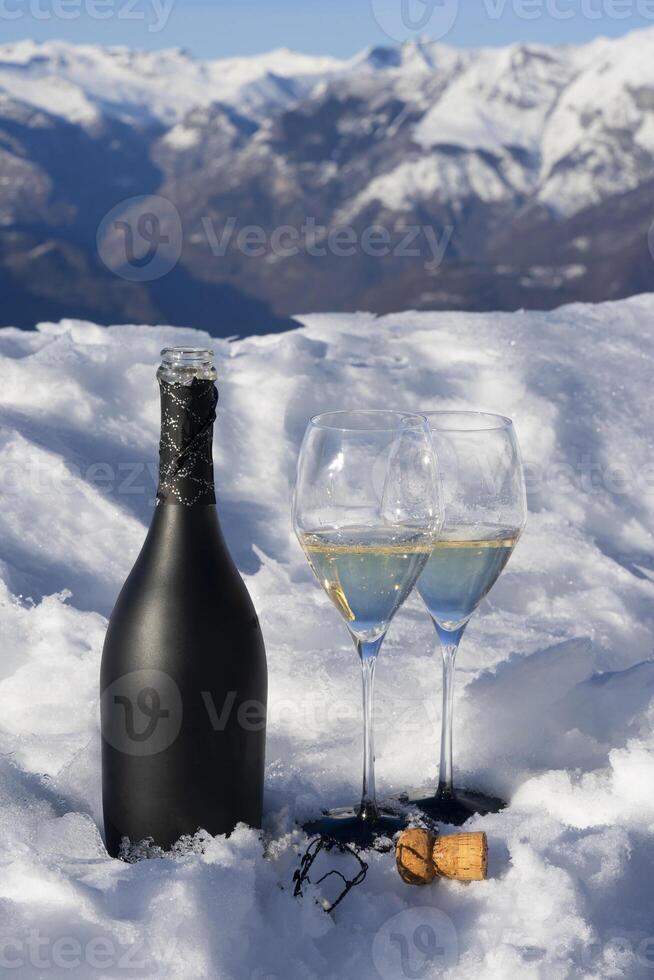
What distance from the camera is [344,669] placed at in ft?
5.94

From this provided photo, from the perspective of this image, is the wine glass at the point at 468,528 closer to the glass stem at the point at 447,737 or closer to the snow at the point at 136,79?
the glass stem at the point at 447,737

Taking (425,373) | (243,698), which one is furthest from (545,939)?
(425,373)

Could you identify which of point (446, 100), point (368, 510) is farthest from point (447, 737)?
point (446, 100)

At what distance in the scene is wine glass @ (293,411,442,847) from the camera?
4.33 ft

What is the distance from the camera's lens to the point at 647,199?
141750mm

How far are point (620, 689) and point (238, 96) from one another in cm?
18106

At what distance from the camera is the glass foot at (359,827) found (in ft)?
4.38

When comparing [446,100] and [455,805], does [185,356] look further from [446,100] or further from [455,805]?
[446,100]

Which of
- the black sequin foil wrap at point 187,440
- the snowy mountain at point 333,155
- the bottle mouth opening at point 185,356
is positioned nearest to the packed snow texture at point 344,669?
the black sequin foil wrap at point 187,440

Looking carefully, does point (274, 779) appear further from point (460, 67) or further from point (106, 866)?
point (460, 67)

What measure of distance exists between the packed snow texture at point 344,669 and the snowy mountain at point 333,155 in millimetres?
122336

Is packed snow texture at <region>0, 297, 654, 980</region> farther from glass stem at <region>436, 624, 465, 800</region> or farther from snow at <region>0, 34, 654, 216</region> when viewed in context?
snow at <region>0, 34, 654, 216</region>

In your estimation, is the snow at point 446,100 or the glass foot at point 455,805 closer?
the glass foot at point 455,805

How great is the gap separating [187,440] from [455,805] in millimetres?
610
